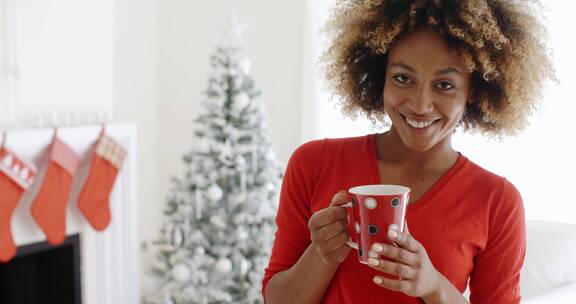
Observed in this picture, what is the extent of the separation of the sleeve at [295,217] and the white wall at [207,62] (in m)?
2.77

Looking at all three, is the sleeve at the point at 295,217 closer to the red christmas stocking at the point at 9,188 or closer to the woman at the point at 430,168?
the woman at the point at 430,168

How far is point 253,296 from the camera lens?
3.18 m

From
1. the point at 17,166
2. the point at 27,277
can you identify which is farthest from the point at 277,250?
the point at 27,277

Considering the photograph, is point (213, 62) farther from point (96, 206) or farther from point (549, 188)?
point (549, 188)

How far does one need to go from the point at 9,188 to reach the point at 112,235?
2.38ft

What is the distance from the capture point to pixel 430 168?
122 centimetres

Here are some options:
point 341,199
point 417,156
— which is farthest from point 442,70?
point 341,199

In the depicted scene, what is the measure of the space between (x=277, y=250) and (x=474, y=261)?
343 mm

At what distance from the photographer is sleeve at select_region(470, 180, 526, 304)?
1.16 metres

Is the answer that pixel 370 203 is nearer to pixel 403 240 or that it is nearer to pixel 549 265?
pixel 403 240

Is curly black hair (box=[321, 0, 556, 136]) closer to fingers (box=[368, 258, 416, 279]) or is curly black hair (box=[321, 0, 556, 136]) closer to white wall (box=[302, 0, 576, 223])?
fingers (box=[368, 258, 416, 279])

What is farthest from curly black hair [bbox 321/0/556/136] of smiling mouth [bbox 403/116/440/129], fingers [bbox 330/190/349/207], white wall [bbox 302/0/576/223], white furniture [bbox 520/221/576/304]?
white wall [bbox 302/0/576/223]

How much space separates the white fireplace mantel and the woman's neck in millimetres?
2138

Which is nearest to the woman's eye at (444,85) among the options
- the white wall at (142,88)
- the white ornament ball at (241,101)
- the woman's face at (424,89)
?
the woman's face at (424,89)
